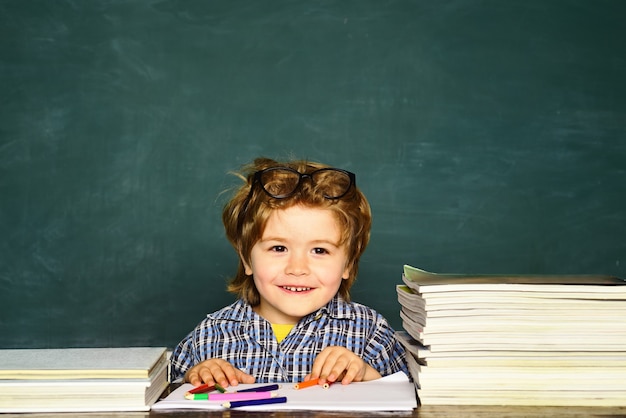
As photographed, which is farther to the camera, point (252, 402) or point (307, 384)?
point (307, 384)

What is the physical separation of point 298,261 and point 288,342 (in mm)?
199

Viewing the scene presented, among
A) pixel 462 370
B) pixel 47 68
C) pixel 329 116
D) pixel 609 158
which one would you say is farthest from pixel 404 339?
pixel 47 68

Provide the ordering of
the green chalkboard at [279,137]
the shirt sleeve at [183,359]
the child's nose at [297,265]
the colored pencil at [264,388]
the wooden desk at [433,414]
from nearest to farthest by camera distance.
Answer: the wooden desk at [433,414], the colored pencil at [264,388], the child's nose at [297,265], the shirt sleeve at [183,359], the green chalkboard at [279,137]

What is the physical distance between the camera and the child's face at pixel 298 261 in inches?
65.9

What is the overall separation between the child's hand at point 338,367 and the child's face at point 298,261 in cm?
27

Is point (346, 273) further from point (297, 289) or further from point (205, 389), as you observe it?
point (205, 389)

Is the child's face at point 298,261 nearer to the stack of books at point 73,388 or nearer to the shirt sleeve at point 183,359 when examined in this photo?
the shirt sleeve at point 183,359

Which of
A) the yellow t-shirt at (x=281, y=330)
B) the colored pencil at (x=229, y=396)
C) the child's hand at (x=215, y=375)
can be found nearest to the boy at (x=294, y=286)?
the yellow t-shirt at (x=281, y=330)

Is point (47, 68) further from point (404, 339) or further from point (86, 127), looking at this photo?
point (404, 339)

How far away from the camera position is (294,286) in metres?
1.69

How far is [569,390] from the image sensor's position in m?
1.14

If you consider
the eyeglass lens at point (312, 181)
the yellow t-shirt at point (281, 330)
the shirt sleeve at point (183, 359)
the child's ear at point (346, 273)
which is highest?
the eyeglass lens at point (312, 181)

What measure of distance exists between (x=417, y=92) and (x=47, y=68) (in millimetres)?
1682

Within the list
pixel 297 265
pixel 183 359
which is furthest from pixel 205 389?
pixel 183 359
